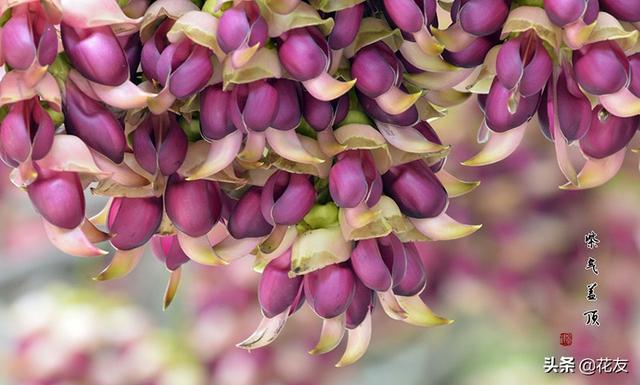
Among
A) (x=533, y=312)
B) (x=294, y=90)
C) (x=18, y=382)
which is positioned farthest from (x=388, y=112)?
(x=18, y=382)

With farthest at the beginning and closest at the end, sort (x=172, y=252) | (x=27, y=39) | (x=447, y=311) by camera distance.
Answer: (x=447, y=311), (x=172, y=252), (x=27, y=39)

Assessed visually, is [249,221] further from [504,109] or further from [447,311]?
[447,311]

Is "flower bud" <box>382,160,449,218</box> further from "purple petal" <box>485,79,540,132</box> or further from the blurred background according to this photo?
the blurred background

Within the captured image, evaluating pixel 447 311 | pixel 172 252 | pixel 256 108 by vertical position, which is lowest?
pixel 447 311

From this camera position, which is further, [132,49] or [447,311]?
[447,311]

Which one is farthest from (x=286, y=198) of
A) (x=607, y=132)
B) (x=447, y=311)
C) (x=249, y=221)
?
(x=447, y=311)

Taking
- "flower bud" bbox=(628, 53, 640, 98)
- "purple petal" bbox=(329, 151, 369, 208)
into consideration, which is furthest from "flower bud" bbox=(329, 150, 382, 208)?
"flower bud" bbox=(628, 53, 640, 98)
